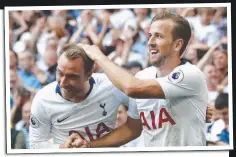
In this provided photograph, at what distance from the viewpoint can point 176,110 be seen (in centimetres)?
644

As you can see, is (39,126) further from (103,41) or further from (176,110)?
(176,110)

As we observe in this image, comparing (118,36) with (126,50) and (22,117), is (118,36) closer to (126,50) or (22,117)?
(126,50)

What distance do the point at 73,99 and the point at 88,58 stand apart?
0.38 meters

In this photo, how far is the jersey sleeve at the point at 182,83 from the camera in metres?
6.38

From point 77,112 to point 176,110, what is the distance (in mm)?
863

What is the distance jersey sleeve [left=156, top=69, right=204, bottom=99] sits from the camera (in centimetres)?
638

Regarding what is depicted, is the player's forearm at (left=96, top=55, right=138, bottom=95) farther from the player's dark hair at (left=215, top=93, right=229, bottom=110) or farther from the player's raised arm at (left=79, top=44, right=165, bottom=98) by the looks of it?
the player's dark hair at (left=215, top=93, right=229, bottom=110)

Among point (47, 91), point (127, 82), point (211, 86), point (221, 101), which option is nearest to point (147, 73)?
point (127, 82)

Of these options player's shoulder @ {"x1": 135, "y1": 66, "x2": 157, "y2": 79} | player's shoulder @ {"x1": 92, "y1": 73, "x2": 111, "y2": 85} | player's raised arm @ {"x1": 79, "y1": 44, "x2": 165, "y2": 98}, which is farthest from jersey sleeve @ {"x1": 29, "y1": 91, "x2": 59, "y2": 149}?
player's shoulder @ {"x1": 135, "y1": 66, "x2": 157, "y2": 79}

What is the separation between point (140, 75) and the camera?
6.45 meters

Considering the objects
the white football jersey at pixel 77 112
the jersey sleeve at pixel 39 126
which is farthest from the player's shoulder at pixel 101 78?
the jersey sleeve at pixel 39 126

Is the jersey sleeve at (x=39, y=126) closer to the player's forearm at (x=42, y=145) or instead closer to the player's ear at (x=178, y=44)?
the player's forearm at (x=42, y=145)

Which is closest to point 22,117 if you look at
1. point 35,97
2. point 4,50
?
point 35,97

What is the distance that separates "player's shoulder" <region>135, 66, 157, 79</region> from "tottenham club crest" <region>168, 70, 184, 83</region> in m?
0.15
